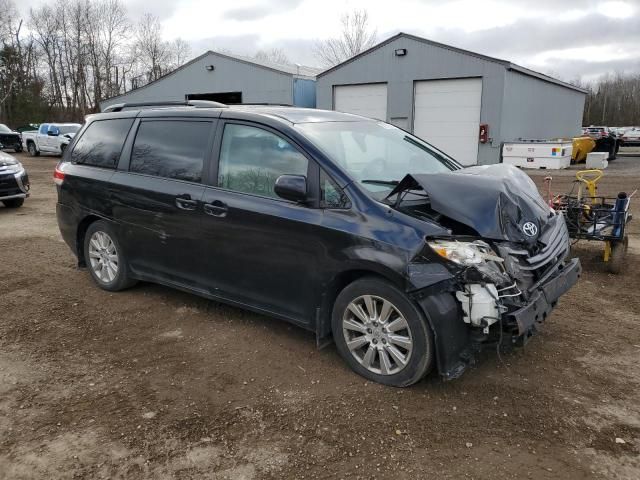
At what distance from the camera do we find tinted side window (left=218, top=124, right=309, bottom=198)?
388 centimetres

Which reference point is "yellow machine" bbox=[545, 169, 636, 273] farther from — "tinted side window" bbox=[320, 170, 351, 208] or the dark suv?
"tinted side window" bbox=[320, 170, 351, 208]

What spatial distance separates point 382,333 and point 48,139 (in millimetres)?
27404

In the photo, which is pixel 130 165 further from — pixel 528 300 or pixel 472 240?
pixel 528 300

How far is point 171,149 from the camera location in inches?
182

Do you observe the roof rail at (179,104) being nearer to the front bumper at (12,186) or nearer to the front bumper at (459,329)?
the front bumper at (459,329)

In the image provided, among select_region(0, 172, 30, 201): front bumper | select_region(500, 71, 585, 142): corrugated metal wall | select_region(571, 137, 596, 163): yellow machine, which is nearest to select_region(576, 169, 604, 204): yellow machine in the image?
select_region(0, 172, 30, 201): front bumper

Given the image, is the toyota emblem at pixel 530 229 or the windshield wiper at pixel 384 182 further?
the windshield wiper at pixel 384 182

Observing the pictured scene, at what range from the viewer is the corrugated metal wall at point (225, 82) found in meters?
25.8

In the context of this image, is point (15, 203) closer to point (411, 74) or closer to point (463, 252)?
point (463, 252)

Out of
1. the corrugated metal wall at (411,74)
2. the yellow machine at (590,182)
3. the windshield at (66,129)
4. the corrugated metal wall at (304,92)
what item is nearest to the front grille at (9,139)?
the windshield at (66,129)

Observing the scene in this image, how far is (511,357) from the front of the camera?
394cm

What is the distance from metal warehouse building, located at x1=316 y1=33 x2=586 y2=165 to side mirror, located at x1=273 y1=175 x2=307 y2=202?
59.9ft

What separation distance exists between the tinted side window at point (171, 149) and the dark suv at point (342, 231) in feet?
0.04

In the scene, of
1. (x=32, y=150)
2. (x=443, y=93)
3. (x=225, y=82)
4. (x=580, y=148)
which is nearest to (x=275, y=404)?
(x=443, y=93)
